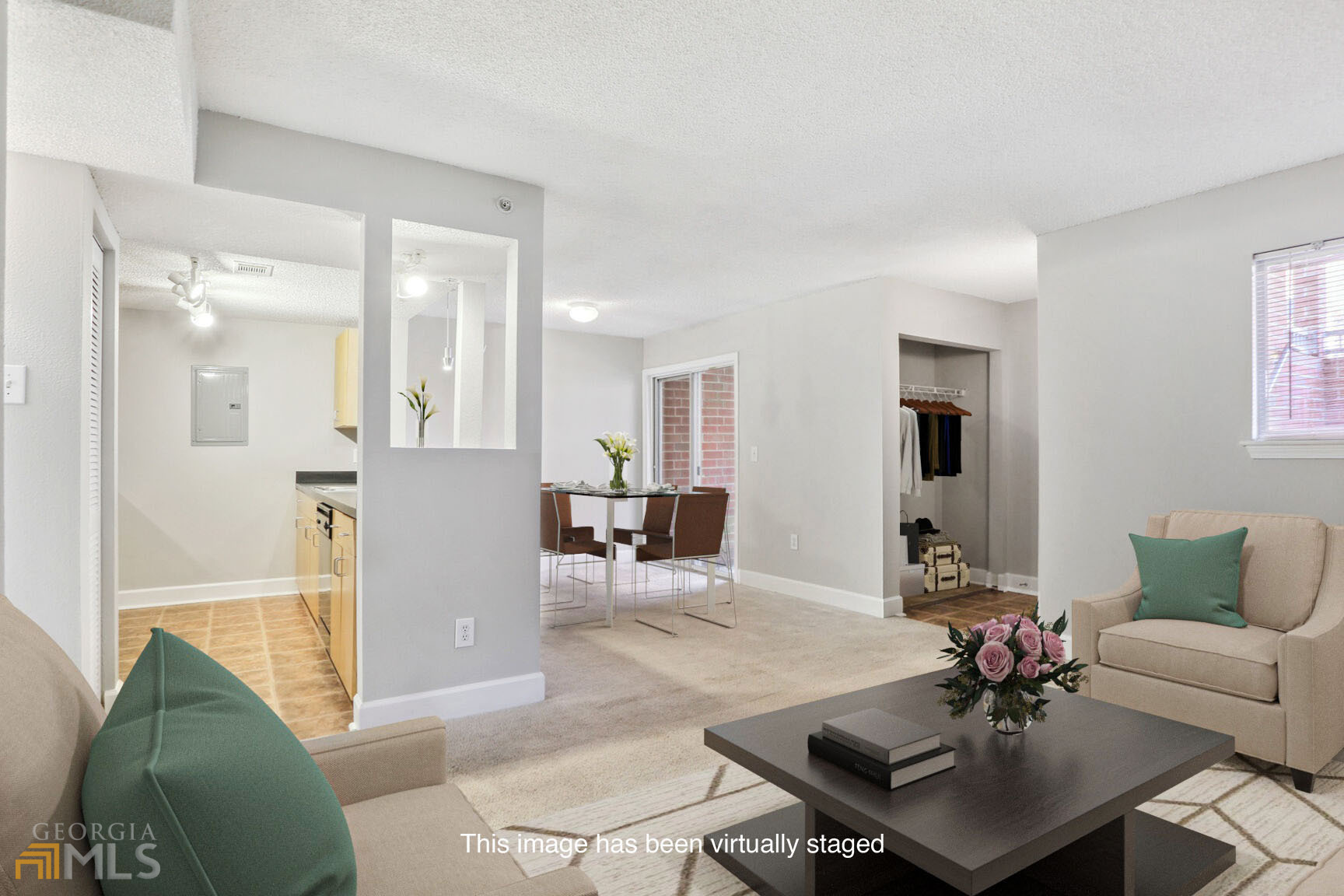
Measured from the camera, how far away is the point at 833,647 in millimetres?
4246

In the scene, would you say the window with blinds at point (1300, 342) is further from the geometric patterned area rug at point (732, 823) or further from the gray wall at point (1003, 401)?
the gray wall at point (1003, 401)

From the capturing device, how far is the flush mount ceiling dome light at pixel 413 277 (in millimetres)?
3734

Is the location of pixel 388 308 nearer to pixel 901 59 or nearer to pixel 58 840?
pixel 901 59

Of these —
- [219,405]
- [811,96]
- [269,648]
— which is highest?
[811,96]

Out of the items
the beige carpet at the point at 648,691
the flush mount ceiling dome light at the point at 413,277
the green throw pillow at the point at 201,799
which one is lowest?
the beige carpet at the point at 648,691

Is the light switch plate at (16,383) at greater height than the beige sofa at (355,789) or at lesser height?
greater

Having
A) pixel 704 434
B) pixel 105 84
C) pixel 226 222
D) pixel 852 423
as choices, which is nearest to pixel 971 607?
pixel 852 423

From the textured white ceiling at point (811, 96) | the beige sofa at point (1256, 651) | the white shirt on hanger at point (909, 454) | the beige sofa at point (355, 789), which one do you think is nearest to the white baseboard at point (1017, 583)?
the white shirt on hanger at point (909, 454)

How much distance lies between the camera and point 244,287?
15.9ft

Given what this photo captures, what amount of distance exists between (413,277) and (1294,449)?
426 centimetres

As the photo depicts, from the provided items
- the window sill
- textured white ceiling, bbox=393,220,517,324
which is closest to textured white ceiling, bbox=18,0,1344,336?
textured white ceiling, bbox=393,220,517,324

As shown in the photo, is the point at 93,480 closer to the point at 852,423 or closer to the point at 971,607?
the point at 852,423

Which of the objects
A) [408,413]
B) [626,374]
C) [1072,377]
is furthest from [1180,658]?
[626,374]

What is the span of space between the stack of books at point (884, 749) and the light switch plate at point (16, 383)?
8.92ft
